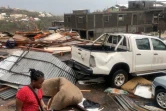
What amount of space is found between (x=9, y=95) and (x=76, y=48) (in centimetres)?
292

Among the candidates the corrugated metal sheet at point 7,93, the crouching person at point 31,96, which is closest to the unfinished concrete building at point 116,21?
the corrugated metal sheet at point 7,93

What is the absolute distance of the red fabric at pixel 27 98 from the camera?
11.3 ft

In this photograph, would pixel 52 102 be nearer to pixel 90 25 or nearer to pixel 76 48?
pixel 76 48

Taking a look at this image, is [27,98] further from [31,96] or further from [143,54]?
[143,54]

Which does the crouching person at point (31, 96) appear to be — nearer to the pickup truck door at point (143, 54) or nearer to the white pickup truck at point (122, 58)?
the white pickup truck at point (122, 58)

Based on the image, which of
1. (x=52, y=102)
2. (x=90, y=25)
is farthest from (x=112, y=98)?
(x=90, y=25)

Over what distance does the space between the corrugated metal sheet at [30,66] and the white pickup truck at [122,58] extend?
53 centimetres

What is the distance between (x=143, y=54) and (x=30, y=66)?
172 inches

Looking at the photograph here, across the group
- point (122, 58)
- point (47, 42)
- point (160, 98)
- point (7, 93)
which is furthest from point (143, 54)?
point (47, 42)

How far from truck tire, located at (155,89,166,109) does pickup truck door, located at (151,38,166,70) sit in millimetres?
2433

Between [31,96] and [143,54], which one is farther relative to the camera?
[143,54]

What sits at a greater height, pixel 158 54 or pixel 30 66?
pixel 158 54

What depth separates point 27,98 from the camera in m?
3.46

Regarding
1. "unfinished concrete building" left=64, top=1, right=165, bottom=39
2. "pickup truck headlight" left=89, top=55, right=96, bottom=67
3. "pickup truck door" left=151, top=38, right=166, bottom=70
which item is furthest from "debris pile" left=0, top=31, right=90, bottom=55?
"unfinished concrete building" left=64, top=1, right=165, bottom=39
